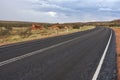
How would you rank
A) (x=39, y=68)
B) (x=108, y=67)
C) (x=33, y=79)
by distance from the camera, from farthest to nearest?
1. (x=108, y=67)
2. (x=39, y=68)
3. (x=33, y=79)

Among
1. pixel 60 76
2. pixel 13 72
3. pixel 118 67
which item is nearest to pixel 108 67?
pixel 118 67

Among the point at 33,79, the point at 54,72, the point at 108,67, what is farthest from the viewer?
the point at 108,67

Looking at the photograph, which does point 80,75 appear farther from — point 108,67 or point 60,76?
point 108,67

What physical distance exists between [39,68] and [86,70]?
1.81m

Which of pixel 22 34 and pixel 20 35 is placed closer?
pixel 20 35

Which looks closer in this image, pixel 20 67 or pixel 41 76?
pixel 41 76

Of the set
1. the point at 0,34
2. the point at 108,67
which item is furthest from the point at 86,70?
the point at 0,34

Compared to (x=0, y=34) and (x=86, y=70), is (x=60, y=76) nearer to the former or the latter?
(x=86, y=70)

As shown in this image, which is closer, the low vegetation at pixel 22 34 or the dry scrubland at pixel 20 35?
the dry scrubland at pixel 20 35

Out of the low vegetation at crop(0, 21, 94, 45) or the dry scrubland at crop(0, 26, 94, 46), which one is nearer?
the dry scrubland at crop(0, 26, 94, 46)

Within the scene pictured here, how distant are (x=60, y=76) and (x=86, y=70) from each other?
189cm

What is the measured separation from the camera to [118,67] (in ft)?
39.2

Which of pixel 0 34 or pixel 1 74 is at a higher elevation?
pixel 1 74

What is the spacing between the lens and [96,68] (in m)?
11.2
